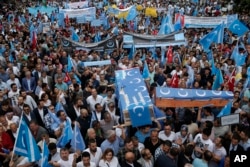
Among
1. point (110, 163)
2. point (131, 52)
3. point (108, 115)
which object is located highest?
point (108, 115)

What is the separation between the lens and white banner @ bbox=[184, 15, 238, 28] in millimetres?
16123

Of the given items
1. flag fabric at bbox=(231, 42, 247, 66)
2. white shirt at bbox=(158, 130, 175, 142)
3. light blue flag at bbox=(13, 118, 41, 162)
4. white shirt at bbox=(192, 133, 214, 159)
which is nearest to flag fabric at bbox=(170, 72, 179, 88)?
flag fabric at bbox=(231, 42, 247, 66)

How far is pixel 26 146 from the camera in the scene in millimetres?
6258

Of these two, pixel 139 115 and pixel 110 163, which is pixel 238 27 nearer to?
pixel 139 115

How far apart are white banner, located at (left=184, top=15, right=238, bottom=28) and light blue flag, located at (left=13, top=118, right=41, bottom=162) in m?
11.1

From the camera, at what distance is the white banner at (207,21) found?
16.1 meters

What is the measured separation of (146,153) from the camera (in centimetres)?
655

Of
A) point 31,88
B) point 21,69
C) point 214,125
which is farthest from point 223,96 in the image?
point 21,69

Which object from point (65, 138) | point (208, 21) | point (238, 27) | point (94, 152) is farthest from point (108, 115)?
point (208, 21)

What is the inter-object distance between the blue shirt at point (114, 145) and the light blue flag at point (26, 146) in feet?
3.81

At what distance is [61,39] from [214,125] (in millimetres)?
7943

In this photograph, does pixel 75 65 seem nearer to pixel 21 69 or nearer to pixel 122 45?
pixel 21 69

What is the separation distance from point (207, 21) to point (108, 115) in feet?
31.5

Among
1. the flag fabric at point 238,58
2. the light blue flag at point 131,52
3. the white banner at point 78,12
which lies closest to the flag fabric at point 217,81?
the flag fabric at point 238,58
